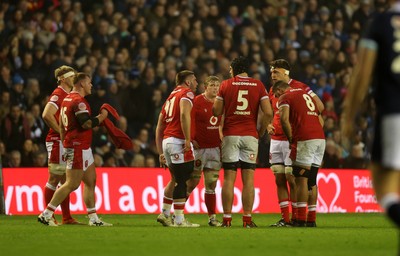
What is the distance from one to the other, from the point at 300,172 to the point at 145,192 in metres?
6.39

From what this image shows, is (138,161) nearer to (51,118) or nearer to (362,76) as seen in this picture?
(51,118)

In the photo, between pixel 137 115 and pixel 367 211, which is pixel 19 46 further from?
pixel 367 211

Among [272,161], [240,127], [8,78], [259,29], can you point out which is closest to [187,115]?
[240,127]

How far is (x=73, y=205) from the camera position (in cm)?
2088

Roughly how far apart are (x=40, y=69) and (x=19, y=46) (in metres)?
0.77

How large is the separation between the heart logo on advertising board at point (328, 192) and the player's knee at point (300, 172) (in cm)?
677

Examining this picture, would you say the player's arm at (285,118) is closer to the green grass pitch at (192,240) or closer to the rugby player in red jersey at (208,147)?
the rugby player in red jersey at (208,147)

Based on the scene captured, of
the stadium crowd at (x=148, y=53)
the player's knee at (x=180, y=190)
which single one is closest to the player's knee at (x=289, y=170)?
the player's knee at (x=180, y=190)

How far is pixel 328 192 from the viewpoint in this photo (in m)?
22.9

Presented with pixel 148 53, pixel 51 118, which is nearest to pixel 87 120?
pixel 51 118

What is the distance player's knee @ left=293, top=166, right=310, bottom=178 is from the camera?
15.9 metres

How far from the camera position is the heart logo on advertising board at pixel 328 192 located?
74.4 feet

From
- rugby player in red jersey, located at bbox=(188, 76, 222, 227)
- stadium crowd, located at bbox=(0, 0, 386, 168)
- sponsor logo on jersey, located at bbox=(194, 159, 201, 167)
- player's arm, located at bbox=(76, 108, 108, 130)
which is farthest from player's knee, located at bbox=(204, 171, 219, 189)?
stadium crowd, located at bbox=(0, 0, 386, 168)

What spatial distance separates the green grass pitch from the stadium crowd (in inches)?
217
